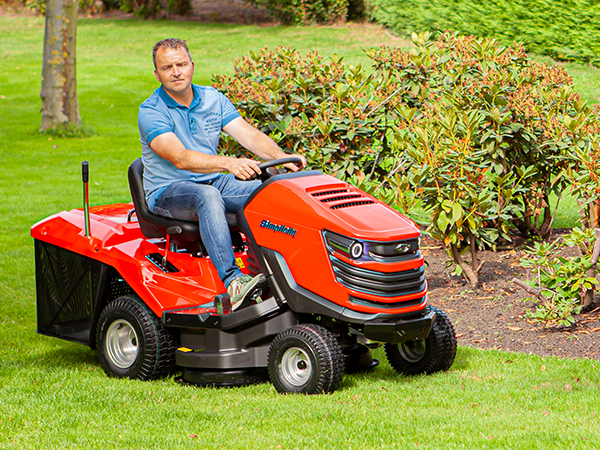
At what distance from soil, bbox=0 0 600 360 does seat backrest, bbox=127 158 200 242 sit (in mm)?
2055

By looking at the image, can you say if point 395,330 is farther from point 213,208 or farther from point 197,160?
point 197,160

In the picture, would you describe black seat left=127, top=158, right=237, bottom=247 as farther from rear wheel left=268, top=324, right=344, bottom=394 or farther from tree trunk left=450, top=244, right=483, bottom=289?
tree trunk left=450, top=244, right=483, bottom=289

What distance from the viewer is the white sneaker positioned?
14.4ft

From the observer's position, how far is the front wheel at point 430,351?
15.1ft

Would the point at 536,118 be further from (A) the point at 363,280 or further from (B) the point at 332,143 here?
(A) the point at 363,280

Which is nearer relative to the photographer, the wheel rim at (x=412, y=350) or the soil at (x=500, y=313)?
the wheel rim at (x=412, y=350)

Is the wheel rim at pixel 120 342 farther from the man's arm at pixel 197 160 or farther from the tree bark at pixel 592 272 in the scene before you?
the tree bark at pixel 592 272

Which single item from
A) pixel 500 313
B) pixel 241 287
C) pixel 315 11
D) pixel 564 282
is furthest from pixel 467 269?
pixel 315 11

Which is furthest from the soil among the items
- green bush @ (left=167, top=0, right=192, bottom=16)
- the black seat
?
green bush @ (left=167, top=0, right=192, bottom=16)

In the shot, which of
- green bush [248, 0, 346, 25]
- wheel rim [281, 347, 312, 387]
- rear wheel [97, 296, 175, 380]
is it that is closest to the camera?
wheel rim [281, 347, 312, 387]

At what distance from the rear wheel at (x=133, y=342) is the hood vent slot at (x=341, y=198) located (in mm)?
1254

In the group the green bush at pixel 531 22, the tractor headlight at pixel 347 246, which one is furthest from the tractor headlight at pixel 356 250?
the green bush at pixel 531 22

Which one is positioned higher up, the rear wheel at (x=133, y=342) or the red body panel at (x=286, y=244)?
the red body panel at (x=286, y=244)

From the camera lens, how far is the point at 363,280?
13.5 ft
